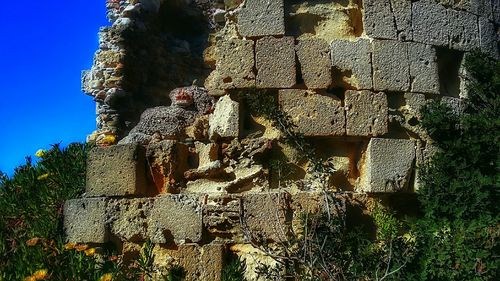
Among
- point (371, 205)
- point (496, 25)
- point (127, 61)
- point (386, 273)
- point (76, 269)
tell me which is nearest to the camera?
point (386, 273)

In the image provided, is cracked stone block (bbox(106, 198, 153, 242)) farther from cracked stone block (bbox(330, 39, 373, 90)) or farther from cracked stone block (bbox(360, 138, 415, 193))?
cracked stone block (bbox(330, 39, 373, 90))

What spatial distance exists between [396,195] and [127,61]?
5096 millimetres

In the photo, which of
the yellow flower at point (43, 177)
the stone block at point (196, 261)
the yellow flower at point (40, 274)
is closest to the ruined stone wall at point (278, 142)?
the stone block at point (196, 261)

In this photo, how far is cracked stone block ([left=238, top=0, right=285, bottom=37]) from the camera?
5.18m

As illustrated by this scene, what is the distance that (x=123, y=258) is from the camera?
524 cm

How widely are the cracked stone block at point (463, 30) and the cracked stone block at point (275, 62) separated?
1539 mm

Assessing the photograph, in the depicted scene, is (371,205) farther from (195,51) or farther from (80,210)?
(195,51)

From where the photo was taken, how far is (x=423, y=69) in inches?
212

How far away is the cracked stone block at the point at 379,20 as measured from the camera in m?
5.32

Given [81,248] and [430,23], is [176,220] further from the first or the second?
[430,23]

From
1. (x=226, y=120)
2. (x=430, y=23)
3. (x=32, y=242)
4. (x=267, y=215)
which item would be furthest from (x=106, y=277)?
(x=430, y=23)

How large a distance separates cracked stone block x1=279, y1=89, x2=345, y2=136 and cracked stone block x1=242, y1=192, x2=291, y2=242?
59cm

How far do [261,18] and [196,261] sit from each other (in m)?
2.01

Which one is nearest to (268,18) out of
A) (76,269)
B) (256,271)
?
(256,271)
